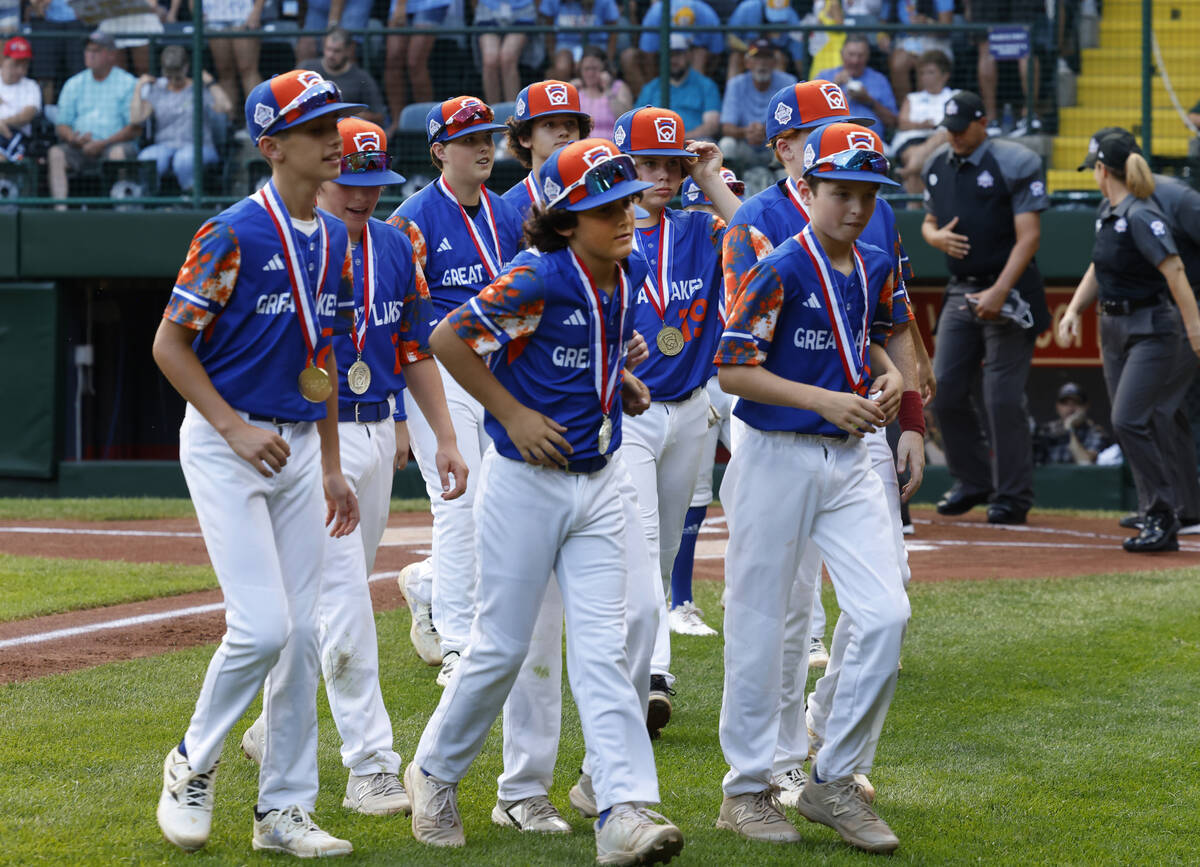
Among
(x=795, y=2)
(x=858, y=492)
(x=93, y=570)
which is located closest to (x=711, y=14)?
(x=795, y=2)

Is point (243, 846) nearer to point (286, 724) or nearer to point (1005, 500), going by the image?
point (286, 724)

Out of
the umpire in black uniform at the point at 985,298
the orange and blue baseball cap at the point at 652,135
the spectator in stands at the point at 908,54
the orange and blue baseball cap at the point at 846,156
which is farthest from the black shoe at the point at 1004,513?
the orange and blue baseball cap at the point at 846,156

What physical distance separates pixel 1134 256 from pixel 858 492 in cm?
599

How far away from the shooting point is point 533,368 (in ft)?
13.6

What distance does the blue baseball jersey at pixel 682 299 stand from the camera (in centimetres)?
547

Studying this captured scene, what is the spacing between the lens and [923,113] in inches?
513

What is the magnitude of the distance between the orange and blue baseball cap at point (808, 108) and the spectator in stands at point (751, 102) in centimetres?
766

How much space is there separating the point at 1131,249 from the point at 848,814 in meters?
6.34

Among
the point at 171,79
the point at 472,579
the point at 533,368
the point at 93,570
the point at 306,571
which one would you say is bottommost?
the point at 93,570

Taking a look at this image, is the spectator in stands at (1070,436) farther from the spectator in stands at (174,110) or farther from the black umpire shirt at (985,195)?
the spectator in stands at (174,110)

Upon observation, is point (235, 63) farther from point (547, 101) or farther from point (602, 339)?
point (602, 339)

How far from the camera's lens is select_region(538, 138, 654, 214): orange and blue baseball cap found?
4.06 meters

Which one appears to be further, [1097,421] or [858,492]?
[1097,421]

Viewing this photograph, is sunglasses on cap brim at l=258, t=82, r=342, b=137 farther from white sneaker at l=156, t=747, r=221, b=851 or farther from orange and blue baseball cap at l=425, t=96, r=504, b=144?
orange and blue baseball cap at l=425, t=96, r=504, b=144
